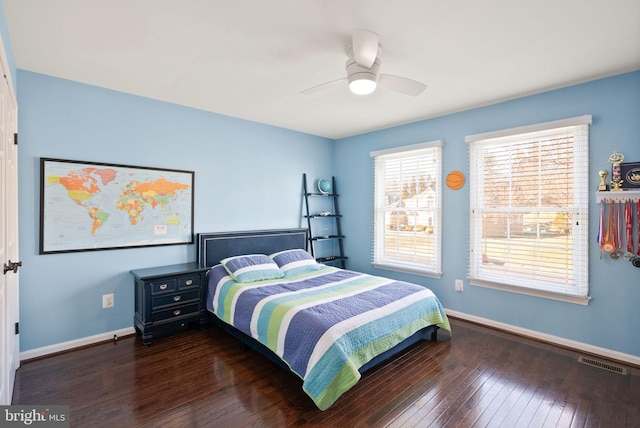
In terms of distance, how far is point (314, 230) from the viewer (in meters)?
Result: 5.04

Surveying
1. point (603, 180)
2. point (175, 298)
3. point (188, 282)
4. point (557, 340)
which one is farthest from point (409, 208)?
point (175, 298)

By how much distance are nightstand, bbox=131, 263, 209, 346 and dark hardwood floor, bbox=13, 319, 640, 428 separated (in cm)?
21

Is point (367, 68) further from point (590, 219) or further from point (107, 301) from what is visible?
point (107, 301)

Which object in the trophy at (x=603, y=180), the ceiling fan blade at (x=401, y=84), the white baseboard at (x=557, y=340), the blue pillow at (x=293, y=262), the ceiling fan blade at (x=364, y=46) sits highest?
the ceiling fan blade at (x=364, y=46)

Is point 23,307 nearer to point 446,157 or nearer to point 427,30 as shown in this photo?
point 427,30

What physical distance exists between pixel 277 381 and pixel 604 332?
2941mm

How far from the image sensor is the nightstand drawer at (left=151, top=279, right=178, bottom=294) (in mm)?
3062

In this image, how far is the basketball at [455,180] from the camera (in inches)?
149

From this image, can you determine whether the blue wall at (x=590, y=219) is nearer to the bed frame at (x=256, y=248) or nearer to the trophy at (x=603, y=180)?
the trophy at (x=603, y=180)

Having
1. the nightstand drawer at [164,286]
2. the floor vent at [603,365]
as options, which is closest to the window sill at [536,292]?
the floor vent at [603,365]

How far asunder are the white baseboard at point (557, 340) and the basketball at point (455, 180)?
1529 millimetres

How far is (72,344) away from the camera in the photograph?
295 cm

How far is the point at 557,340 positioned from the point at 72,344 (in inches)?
183

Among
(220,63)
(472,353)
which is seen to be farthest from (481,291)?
(220,63)
